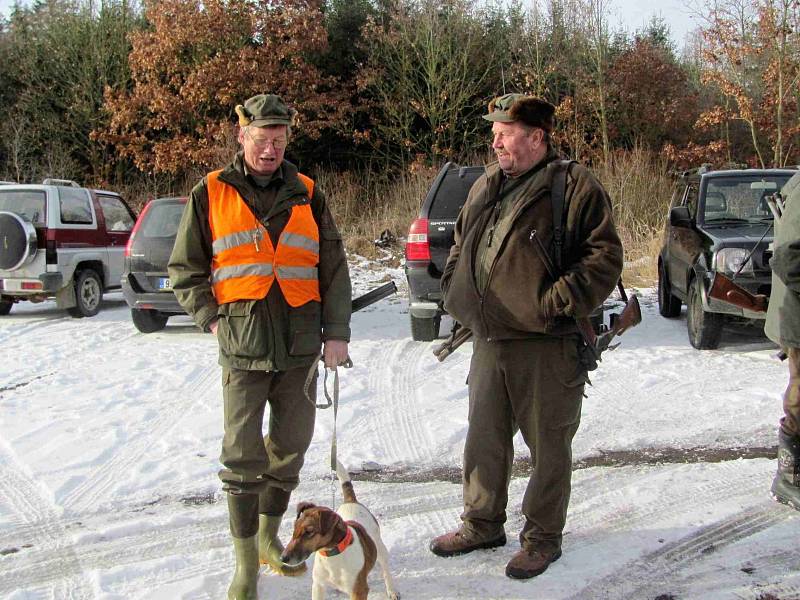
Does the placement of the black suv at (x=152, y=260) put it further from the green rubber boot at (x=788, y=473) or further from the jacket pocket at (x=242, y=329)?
the green rubber boot at (x=788, y=473)

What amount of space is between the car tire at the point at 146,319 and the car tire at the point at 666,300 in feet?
20.7

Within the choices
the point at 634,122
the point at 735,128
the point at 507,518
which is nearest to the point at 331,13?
the point at 634,122

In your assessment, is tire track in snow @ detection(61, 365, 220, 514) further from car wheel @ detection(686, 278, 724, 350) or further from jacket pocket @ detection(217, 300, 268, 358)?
car wheel @ detection(686, 278, 724, 350)

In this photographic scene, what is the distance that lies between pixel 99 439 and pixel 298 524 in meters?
2.96

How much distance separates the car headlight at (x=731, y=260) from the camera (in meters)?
7.24

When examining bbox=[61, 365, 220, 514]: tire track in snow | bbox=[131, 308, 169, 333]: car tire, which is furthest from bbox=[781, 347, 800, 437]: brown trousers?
bbox=[131, 308, 169, 333]: car tire

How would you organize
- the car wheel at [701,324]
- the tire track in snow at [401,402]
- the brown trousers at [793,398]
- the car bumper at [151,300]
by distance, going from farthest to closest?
1. the car bumper at [151,300]
2. the car wheel at [701,324]
3. the tire track in snow at [401,402]
4. the brown trousers at [793,398]

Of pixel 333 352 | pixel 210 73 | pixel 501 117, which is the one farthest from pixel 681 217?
pixel 210 73

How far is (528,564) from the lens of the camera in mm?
3365

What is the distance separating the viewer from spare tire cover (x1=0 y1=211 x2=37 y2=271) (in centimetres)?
977

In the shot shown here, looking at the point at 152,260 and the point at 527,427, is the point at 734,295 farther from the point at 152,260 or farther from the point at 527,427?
the point at 152,260

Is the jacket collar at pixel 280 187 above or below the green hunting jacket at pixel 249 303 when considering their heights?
above

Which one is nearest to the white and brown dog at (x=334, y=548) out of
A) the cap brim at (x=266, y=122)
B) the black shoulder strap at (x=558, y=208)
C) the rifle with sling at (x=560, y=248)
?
the rifle with sling at (x=560, y=248)

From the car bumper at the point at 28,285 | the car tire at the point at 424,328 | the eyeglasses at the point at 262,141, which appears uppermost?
the eyeglasses at the point at 262,141
